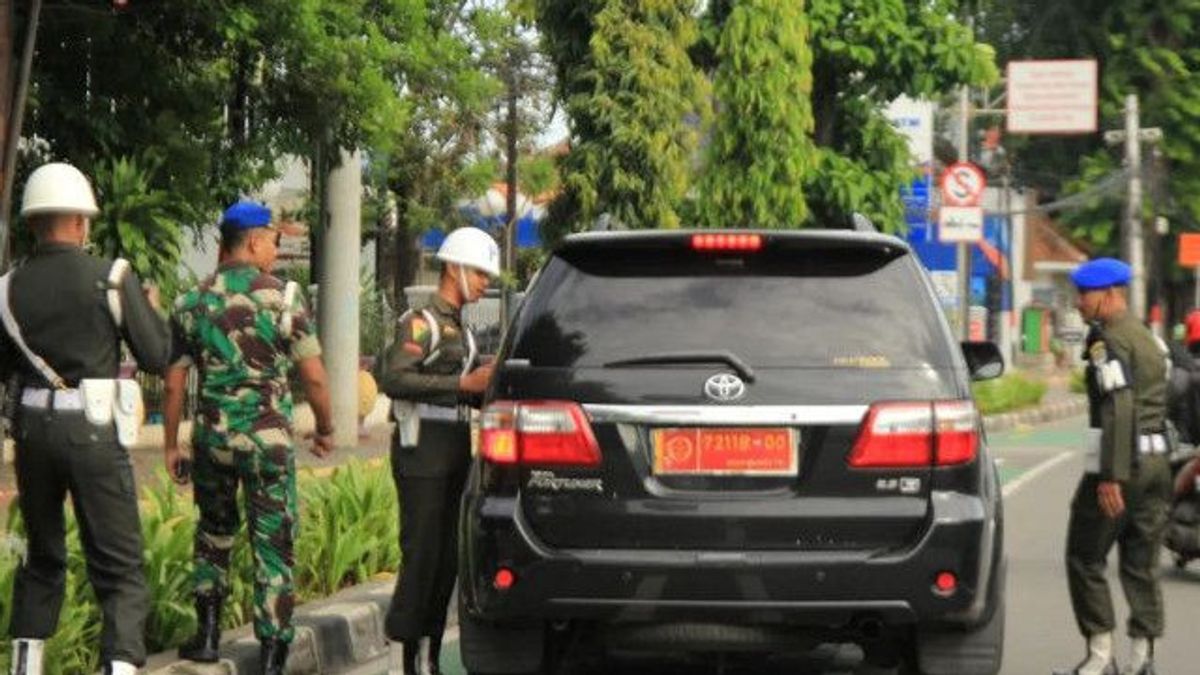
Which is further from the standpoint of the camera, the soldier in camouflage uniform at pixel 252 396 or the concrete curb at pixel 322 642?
the concrete curb at pixel 322 642

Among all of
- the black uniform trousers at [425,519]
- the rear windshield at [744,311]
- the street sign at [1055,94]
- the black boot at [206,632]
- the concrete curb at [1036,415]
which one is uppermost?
the street sign at [1055,94]

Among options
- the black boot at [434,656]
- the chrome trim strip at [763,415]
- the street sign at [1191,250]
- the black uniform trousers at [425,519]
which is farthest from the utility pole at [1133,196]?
the chrome trim strip at [763,415]

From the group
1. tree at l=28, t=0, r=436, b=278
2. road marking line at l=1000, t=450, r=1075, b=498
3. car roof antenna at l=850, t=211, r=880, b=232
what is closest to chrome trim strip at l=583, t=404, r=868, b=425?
car roof antenna at l=850, t=211, r=880, b=232

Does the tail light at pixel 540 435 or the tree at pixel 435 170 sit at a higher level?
the tree at pixel 435 170

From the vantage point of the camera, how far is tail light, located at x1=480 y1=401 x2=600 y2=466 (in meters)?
7.49

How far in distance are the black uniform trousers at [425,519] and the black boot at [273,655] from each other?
17.3 inches

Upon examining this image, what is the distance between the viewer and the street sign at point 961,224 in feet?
121

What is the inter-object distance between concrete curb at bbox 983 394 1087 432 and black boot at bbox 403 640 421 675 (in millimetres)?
26121

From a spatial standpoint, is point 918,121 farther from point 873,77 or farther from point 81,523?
point 81,523

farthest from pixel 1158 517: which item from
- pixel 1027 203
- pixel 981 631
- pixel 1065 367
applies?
pixel 1027 203

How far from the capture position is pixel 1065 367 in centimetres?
7812

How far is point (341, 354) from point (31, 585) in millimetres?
17719

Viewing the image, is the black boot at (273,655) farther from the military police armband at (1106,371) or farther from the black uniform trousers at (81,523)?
the military police armband at (1106,371)

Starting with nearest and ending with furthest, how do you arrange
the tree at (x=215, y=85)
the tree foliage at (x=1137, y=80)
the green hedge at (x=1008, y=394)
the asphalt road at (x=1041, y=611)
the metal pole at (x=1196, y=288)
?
the asphalt road at (x=1041, y=611) → the tree at (x=215, y=85) → the green hedge at (x=1008, y=394) → the metal pole at (x=1196, y=288) → the tree foliage at (x=1137, y=80)
